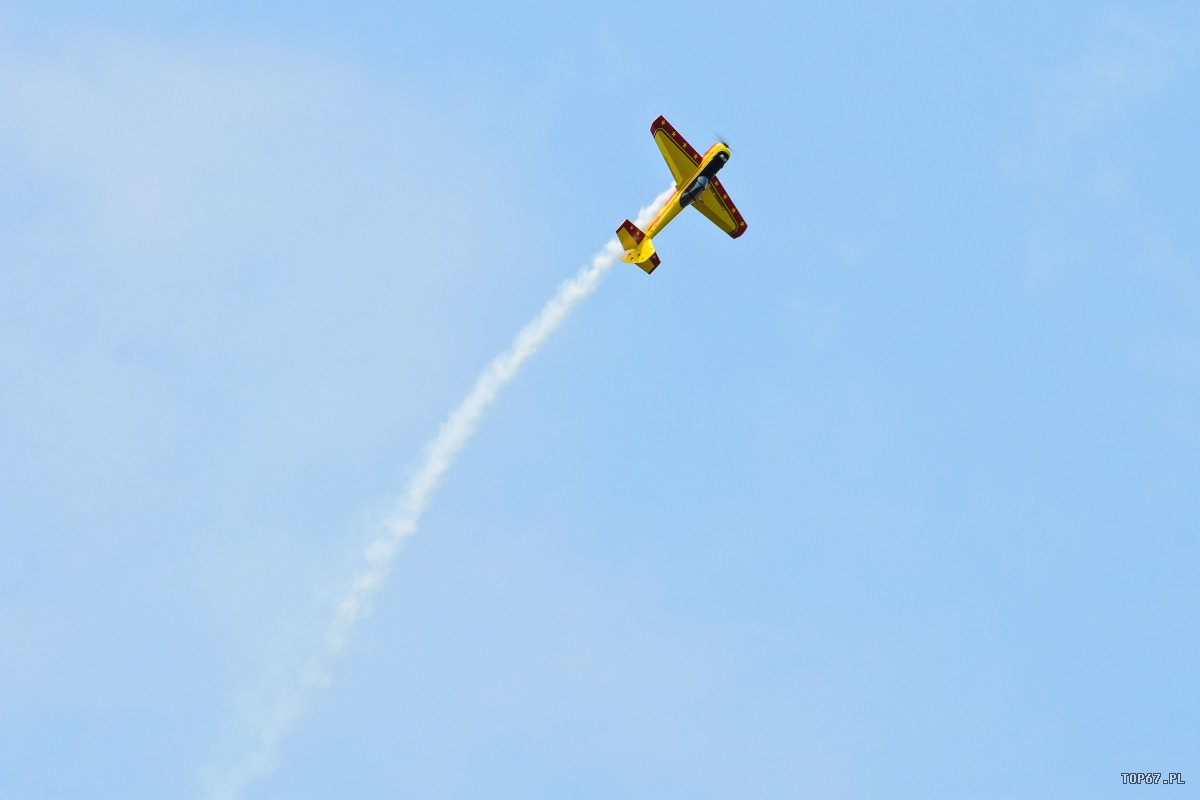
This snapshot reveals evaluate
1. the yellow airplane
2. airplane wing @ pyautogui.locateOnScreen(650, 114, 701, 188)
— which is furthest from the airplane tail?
airplane wing @ pyautogui.locateOnScreen(650, 114, 701, 188)

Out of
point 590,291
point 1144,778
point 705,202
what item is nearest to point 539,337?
point 590,291

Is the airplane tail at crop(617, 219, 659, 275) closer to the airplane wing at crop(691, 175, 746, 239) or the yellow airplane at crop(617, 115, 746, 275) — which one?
the yellow airplane at crop(617, 115, 746, 275)

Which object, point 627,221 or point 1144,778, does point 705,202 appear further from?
point 1144,778

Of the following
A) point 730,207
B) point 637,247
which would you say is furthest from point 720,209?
point 637,247

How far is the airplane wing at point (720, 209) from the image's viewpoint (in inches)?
4589

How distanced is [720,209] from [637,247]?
794 centimetres

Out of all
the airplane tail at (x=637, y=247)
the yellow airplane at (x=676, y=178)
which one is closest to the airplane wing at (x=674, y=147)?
the yellow airplane at (x=676, y=178)

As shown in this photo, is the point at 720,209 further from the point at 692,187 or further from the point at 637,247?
the point at 637,247

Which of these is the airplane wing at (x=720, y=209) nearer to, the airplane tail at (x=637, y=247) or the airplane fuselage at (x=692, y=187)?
the airplane fuselage at (x=692, y=187)

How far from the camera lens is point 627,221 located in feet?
370

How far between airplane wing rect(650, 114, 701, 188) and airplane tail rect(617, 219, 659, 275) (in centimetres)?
510

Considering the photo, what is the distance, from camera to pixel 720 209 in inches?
4638

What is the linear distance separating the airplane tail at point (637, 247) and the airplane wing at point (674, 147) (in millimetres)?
5104

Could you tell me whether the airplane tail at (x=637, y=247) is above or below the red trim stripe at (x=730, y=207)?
below
